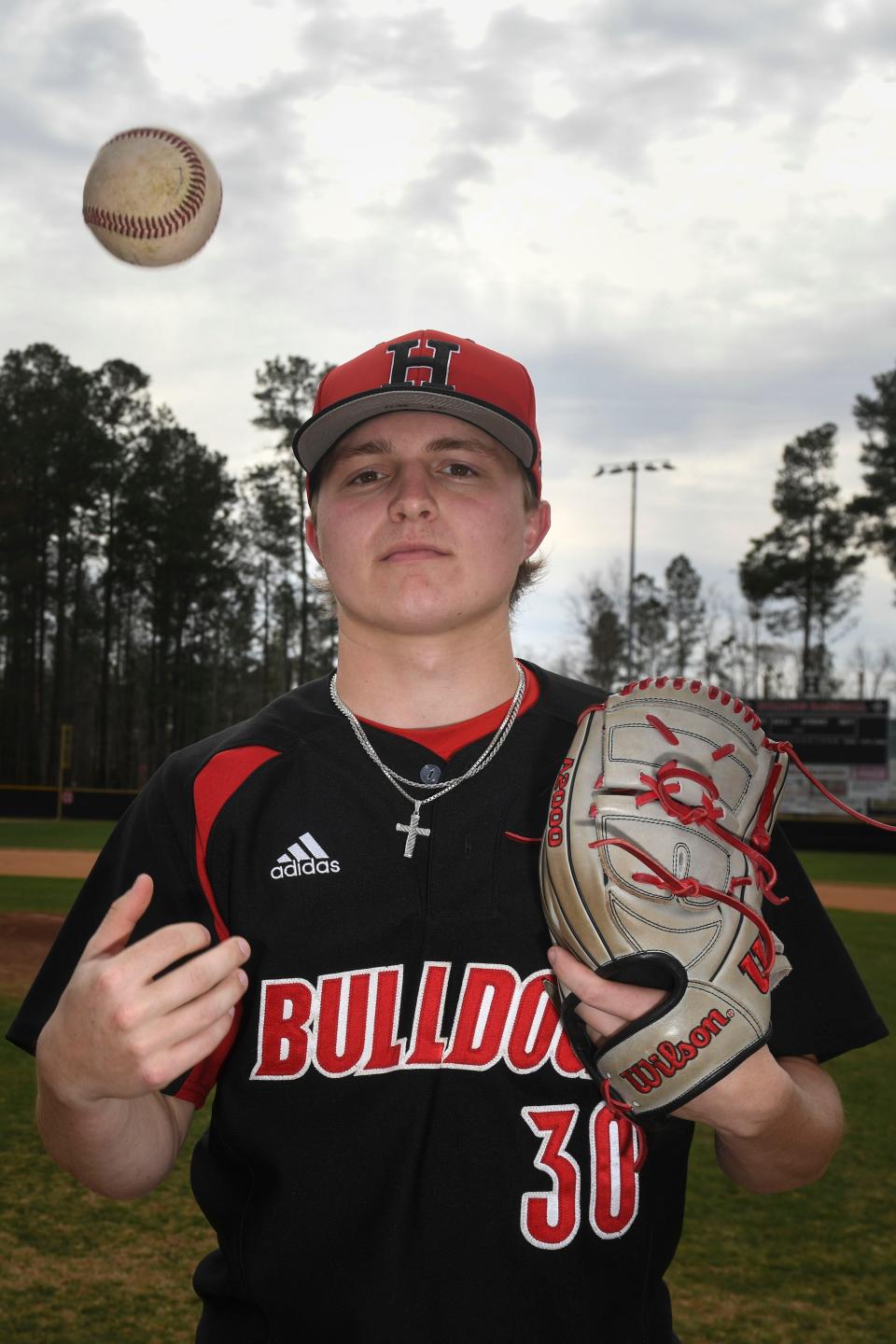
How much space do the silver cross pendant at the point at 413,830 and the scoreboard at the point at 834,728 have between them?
83.4 ft

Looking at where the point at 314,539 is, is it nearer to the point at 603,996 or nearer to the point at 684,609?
the point at 603,996

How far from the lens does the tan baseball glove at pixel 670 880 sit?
1.50 m

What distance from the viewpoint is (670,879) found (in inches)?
59.9

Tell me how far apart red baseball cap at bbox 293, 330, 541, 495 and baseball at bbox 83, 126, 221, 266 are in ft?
5.12

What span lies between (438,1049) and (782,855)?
0.60m

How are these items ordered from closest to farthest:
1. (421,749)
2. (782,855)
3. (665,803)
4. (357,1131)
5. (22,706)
A: (665,803) → (357,1131) → (782,855) → (421,749) → (22,706)

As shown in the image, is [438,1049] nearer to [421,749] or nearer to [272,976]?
[272,976]

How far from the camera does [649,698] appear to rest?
1.64 meters

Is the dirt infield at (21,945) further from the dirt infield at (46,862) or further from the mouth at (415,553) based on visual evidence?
the mouth at (415,553)

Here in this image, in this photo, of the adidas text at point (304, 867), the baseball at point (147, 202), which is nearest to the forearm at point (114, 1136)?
the adidas text at point (304, 867)

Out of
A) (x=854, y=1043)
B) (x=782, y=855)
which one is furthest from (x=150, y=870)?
(x=854, y=1043)

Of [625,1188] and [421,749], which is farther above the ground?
[421,749]

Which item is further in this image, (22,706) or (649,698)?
(22,706)

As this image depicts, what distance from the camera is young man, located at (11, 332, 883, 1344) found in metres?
1.58
